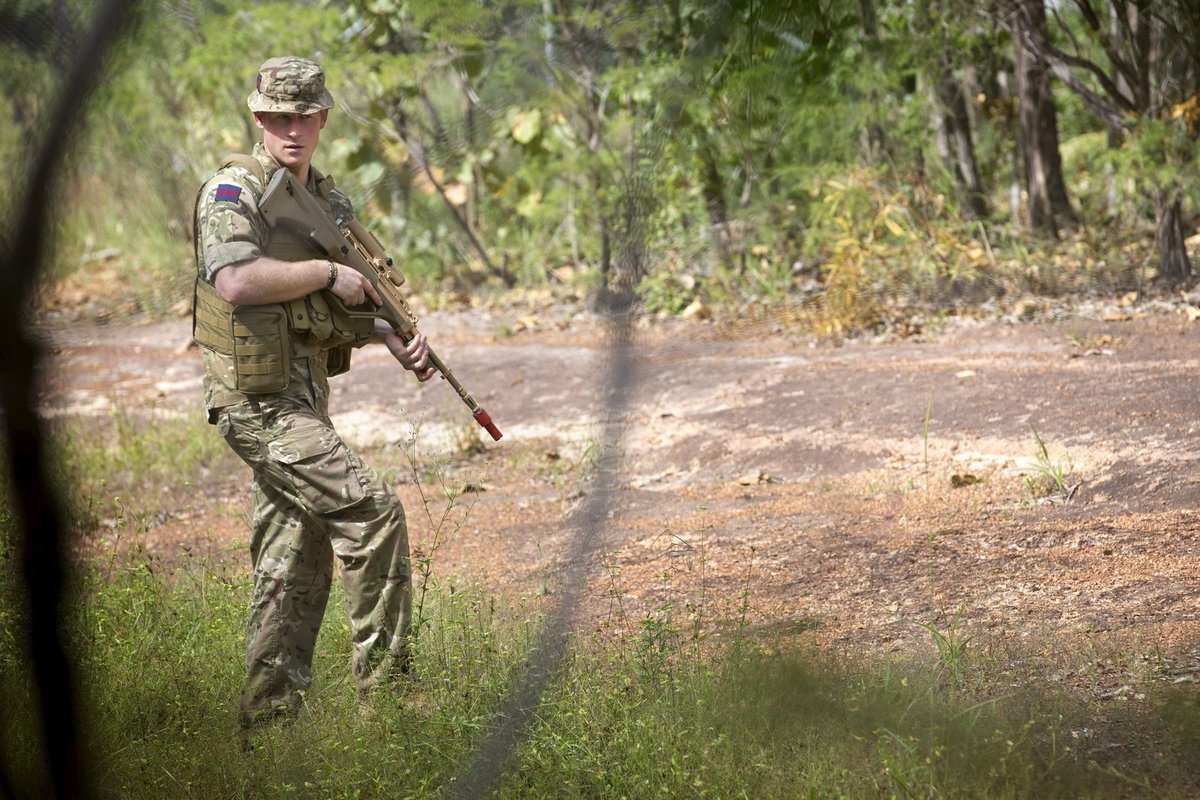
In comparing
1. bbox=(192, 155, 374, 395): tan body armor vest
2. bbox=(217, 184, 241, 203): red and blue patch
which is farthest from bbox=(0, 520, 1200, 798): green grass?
bbox=(217, 184, 241, 203): red and blue patch

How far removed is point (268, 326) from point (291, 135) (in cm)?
46

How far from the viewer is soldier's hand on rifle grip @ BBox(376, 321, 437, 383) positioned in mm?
3217

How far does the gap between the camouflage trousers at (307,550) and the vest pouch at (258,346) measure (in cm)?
8

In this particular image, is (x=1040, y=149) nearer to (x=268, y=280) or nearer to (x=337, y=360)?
(x=337, y=360)

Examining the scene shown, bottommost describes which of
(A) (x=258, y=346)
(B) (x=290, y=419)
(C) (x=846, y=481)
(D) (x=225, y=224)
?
(C) (x=846, y=481)

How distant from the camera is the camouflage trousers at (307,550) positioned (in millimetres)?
2965

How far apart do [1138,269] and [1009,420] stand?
12.1 ft

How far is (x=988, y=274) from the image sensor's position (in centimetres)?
866

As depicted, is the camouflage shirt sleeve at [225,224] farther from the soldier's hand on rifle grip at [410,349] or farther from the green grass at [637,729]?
the green grass at [637,729]

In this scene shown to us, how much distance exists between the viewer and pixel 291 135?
9.61ft

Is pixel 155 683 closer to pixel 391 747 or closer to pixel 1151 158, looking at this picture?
pixel 391 747

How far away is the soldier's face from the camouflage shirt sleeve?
4.6 inches

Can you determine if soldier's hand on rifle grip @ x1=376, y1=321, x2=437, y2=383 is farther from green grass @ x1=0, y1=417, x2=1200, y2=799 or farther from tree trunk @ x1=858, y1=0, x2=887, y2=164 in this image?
tree trunk @ x1=858, y1=0, x2=887, y2=164

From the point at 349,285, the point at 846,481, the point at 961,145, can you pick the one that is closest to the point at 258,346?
the point at 349,285
